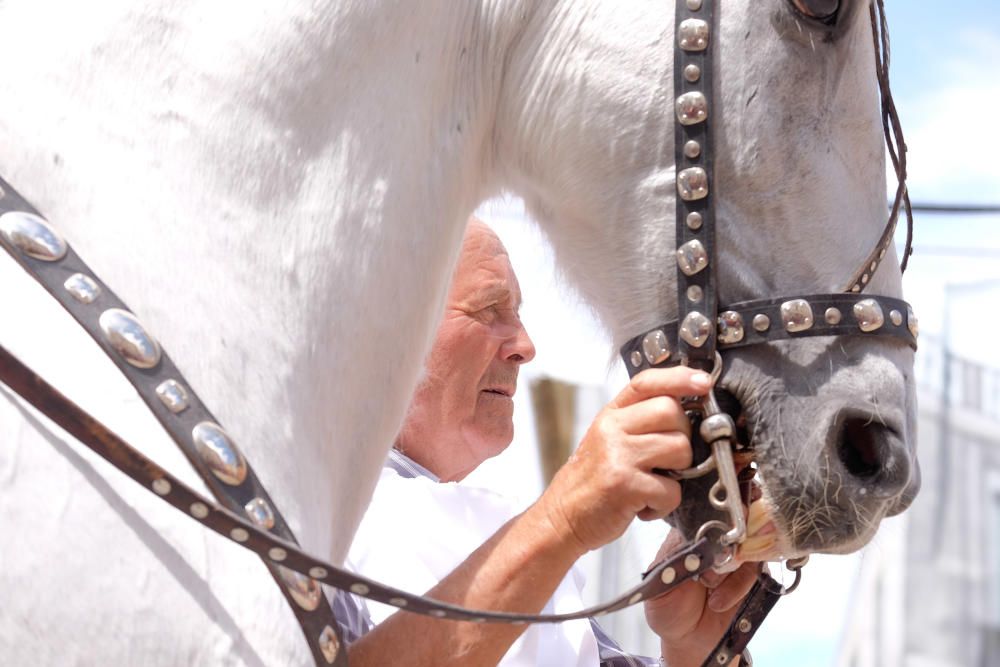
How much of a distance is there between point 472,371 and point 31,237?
1893mm

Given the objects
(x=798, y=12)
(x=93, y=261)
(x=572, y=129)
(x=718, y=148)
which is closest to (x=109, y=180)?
(x=93, y=261)

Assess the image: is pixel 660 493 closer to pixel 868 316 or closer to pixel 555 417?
pixel 868 316

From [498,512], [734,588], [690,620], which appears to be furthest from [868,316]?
[498,512]

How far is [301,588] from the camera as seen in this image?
4.50 ft

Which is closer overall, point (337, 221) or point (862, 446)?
point (337, 221)

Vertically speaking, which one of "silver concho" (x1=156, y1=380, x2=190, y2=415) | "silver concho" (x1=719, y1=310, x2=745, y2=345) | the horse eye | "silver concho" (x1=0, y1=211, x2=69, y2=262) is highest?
"silver concho" (x1=0, y1=211, x2=69, y2=262)

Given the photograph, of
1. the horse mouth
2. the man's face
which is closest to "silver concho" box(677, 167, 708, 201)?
the horse mouth

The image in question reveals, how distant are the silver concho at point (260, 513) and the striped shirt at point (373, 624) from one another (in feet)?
1.68

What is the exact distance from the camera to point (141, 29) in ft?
4.81

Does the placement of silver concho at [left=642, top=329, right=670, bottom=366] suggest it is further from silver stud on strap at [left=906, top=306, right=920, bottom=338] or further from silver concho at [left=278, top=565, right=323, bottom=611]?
silver concho at [left=278, top=565, right=323, bottom=611]

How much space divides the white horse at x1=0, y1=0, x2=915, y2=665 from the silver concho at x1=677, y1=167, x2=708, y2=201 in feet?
0.08

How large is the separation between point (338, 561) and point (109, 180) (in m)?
0.54

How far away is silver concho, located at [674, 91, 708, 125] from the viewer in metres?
1.63

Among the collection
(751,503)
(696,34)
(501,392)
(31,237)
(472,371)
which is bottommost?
(501,392)
